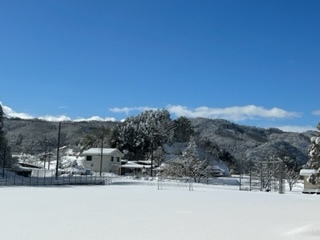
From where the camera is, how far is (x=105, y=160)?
8525 centimetres

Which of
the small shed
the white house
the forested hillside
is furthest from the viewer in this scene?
the forested hillside

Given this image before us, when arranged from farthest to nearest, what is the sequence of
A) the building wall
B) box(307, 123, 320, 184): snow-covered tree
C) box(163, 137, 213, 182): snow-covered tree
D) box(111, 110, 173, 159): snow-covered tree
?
1. box(111, 110, 173, 159): snow-covered tree
2. the building wall
3. box(163, 137, 213, 182): snow-covered tree
4. box(307, 123, 320, 184): snow-covered tree

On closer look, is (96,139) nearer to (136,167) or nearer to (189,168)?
(136,167)

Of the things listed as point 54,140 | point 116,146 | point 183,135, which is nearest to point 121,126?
point 116,146

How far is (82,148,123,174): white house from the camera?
8488cm

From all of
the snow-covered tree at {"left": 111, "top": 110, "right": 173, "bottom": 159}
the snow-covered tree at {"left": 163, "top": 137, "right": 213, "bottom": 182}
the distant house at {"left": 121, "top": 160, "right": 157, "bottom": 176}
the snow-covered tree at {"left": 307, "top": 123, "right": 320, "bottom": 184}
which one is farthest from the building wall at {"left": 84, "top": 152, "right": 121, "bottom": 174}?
the snow-covered tree at {"left": 307, "top": 123, "right": 320, "bottom": 184}

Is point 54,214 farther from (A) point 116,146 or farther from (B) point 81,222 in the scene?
(A) point 116,146

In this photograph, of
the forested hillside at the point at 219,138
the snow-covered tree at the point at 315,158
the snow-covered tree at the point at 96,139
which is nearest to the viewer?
the snow-covered tree at the point at 315,158

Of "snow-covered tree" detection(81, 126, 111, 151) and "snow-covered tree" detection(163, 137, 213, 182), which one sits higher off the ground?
"snow-covered tree" detection(81, 126, 111, 151)

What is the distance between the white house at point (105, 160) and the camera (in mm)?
84875

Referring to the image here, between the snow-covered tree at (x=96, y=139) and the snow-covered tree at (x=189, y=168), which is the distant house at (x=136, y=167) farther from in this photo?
the snow-covered tree at (x=189, y=168)

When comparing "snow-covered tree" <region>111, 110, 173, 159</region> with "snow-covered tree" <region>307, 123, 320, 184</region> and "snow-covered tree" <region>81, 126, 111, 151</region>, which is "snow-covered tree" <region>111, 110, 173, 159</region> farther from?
"snow-covered tree" <region>307, 123, 320, 184</region>

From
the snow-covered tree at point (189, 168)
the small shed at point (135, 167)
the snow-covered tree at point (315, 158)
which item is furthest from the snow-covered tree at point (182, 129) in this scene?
the snow-covered tree at point (315, 158)

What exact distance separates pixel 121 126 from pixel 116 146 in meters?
4.77
